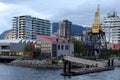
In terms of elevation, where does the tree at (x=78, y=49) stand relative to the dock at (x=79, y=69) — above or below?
above

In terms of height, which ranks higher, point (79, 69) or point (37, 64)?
point (37, 64)

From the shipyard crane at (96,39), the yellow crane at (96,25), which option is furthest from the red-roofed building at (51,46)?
the yellow crane at (96,25)

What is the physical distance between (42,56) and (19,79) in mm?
62643

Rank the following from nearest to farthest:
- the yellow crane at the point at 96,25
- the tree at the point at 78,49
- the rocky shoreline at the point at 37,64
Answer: the rocky shoreline at the point at 37,64, the tree at the point at 78,49, the yellow crane at the point at 96,25

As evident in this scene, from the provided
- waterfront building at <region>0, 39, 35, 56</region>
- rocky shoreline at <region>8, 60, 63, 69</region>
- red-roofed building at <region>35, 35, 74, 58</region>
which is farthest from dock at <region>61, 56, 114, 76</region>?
waterfront building at <region>0, 39, 35, 56</region>

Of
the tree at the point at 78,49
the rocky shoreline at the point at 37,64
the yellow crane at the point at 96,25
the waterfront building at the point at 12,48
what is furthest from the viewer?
the yellow crane at the point at 96,25

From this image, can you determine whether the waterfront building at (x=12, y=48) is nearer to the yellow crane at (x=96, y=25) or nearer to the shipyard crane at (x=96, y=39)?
the shipyard crane at (x=96, y=39)

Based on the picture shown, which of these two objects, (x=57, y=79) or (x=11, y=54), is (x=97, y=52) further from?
(x=57, y=79)

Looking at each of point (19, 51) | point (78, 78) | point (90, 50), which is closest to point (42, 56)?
point (19, 51)

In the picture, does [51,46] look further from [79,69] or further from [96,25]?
[96,25]

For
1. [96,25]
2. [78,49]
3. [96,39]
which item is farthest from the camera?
[96,39]

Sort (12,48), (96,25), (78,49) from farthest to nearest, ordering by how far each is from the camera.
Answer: (96,25)
(78,49)
(12,48)

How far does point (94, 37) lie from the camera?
172000 mm

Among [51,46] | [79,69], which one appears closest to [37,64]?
[51,46]
